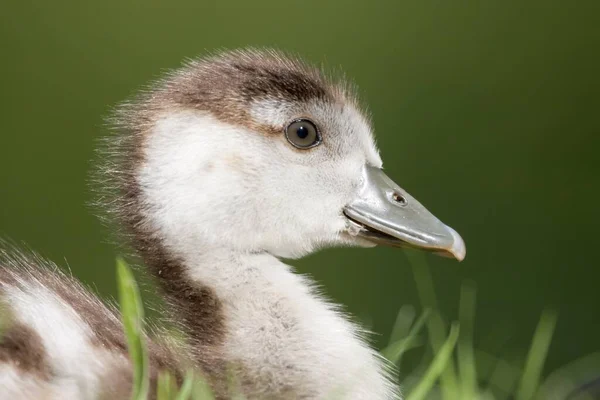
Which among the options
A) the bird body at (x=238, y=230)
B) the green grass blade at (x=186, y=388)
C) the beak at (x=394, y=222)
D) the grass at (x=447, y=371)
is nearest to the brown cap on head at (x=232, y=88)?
the bird body at (x=238, y=230)

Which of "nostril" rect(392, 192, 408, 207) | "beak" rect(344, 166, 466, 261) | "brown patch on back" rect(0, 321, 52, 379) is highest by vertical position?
"nostril" rect(392, 192, 408, 207)

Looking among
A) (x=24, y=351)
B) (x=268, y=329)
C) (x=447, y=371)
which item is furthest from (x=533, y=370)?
(x=24, y=351)

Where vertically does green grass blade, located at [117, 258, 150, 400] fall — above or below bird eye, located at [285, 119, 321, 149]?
below

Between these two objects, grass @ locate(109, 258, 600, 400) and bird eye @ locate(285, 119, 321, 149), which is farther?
bird eye @ locate(285, 119, 321, 149)

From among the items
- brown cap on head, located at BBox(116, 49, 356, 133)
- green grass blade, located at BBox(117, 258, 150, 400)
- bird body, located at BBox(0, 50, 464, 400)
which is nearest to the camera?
green grass blade, located at BBox(117, 258, 150, 400)

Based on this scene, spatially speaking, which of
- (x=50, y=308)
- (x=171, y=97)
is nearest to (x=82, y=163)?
(x=171, y=97)

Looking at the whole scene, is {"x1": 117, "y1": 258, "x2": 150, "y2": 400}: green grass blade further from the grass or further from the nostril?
the nostril

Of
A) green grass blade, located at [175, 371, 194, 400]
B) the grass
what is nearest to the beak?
the grass
